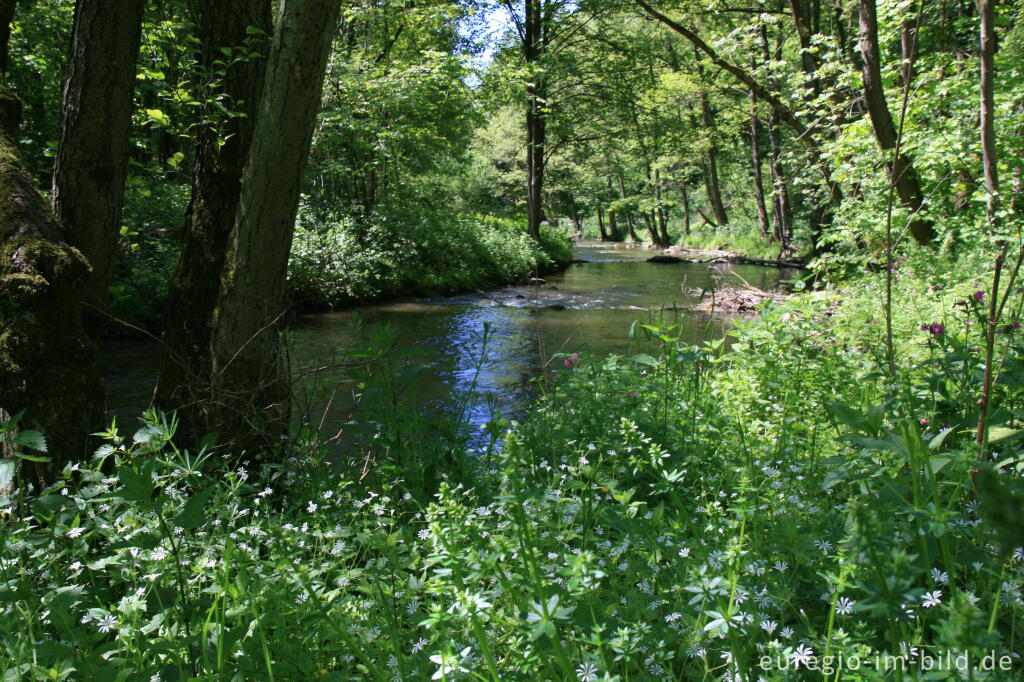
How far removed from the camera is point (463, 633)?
6.05ft

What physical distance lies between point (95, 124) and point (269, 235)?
1423 millimetres

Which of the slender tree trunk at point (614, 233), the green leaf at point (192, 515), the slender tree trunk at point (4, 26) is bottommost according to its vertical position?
the green leaf at point (192, 515)

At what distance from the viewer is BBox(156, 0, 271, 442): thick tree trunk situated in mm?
3820

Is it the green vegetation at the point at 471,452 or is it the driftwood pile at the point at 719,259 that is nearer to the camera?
the green vegetation at the point at 471,452

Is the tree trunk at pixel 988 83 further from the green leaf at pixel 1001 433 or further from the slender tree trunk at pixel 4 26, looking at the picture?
the slender tree trunk at pixel 4 26

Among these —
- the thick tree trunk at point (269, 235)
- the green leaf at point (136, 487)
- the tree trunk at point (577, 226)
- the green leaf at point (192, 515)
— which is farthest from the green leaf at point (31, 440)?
the tree trunk at point (577, 226)

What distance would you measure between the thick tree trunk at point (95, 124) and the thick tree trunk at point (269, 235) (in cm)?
92

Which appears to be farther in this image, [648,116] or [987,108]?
[648,116]

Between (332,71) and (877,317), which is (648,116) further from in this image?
(877,317)

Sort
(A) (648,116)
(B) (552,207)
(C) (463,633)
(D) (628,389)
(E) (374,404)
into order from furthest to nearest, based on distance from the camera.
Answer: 1. (B) (552,207)
2. (A) (648,116)
3. (D) (628,389)
4. (E) (374,404)
5. (C) (463,633)

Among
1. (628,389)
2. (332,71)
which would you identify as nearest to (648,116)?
(332,71)

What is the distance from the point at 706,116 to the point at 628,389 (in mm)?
31157

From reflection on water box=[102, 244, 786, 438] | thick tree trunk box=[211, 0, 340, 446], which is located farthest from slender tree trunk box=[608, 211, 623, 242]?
thick tree trunk box=[211, 0, 340, 446]

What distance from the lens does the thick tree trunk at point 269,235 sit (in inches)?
127
